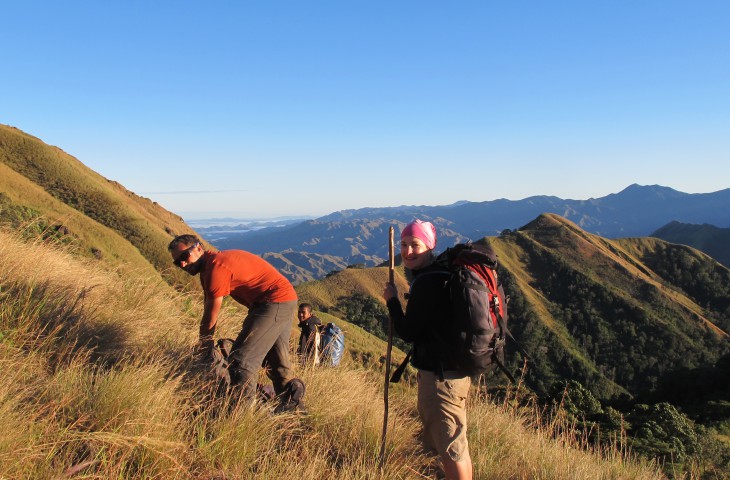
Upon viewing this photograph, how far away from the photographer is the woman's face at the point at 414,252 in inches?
129

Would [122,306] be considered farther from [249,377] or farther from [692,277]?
[692,277]

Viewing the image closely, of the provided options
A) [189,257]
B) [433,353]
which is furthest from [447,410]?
[189,257]

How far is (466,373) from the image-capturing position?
3.03m

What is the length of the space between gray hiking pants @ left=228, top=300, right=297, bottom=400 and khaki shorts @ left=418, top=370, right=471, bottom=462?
1.45 m

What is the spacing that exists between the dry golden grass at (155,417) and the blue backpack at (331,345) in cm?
77

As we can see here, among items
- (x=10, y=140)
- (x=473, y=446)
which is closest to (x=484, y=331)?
(x=473, y=446)

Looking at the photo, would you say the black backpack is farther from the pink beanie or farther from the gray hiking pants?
the gray hiking pants

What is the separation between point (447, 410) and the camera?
3.10m

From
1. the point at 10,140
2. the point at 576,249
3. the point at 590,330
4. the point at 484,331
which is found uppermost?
the point at 10,140

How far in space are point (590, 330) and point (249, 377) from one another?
101 metres

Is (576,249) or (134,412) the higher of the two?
(134,412)

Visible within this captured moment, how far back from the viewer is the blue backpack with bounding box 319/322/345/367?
627 centimetres

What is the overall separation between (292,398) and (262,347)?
1.64 feet

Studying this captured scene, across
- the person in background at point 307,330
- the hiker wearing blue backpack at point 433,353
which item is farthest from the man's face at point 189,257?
the person in background at point 307,330
